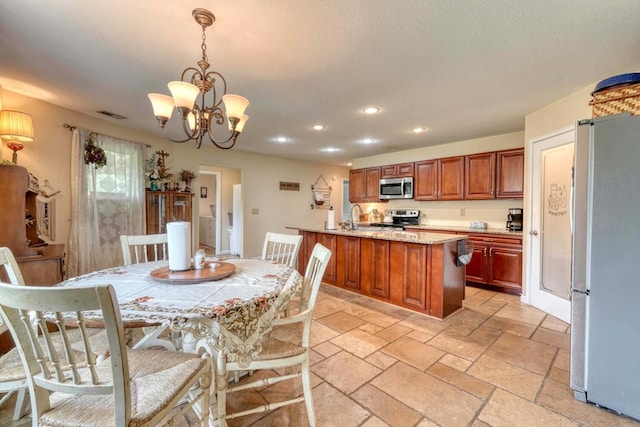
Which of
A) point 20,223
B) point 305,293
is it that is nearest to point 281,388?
point 305,293

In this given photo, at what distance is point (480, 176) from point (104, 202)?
5.42 m

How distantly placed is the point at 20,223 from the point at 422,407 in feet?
10.5

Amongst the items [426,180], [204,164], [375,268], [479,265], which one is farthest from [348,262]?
[204,164]

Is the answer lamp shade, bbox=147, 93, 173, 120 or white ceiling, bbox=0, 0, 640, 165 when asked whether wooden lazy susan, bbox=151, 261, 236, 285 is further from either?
white ceiling, bbox=0, 0, 640, 165

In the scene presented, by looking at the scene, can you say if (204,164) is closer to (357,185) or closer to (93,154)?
(93,154)

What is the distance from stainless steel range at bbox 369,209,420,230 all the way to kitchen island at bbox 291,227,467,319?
164 centimetres

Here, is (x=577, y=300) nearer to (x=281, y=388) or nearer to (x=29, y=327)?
(x=281, y=388)

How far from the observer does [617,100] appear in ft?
5.29

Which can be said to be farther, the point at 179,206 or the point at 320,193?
the point at 320,193

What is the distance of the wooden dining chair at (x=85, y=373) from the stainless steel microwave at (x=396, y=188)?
453 cm

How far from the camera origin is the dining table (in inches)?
44.9

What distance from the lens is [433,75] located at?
2.35 metres

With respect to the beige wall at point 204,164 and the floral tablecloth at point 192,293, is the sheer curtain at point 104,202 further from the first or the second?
the floral tablecloth at point 192,293

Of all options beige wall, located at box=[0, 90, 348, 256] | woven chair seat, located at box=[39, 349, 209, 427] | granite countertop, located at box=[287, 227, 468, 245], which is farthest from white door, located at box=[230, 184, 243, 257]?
woven chair seat, located at box=[39, 349, 209, 427]
